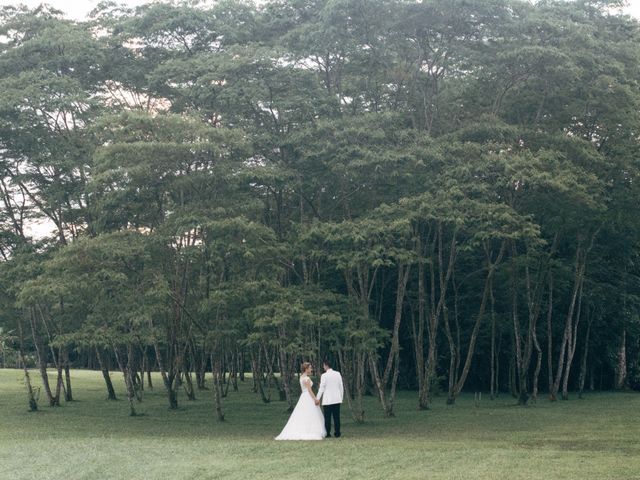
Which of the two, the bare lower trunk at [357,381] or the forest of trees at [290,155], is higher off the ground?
the forest of trees at [290,155]

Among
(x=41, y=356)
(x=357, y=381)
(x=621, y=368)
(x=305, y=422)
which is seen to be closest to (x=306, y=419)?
(x=305, y=422)

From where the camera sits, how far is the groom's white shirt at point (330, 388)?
19.8 metres

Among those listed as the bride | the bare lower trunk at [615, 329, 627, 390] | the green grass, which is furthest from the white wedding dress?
the bare lower trunk at [615, 329, 627, 390]

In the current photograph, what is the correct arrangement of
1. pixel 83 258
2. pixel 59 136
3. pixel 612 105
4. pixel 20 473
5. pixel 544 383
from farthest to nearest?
pixel 544 383, pixel 59 136, pixel 612 105, pixel 83 258, pixel 20 473

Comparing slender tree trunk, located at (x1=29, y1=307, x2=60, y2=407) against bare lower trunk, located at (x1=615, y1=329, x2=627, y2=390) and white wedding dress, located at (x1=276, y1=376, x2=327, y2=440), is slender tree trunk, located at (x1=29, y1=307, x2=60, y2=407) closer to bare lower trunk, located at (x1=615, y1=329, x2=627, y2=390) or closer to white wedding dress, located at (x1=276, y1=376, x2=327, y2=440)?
white wedding dress, located at (x1=276, y1=376, x2=327, y2=440)

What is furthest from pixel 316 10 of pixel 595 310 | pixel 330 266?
pixel 595 310

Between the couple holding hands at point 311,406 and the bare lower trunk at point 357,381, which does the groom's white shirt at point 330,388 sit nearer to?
the couple holding hands at point 311,406

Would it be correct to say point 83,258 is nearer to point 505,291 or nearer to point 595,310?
point 505,291

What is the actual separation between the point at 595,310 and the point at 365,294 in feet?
66.5

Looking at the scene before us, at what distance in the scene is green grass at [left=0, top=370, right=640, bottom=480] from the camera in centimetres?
1435

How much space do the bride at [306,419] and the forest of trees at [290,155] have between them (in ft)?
9.11

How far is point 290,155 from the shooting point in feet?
88.4

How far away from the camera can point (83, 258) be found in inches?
936

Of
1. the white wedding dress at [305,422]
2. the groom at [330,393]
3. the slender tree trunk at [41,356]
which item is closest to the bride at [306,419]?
the white wedding dress at [305,422]
